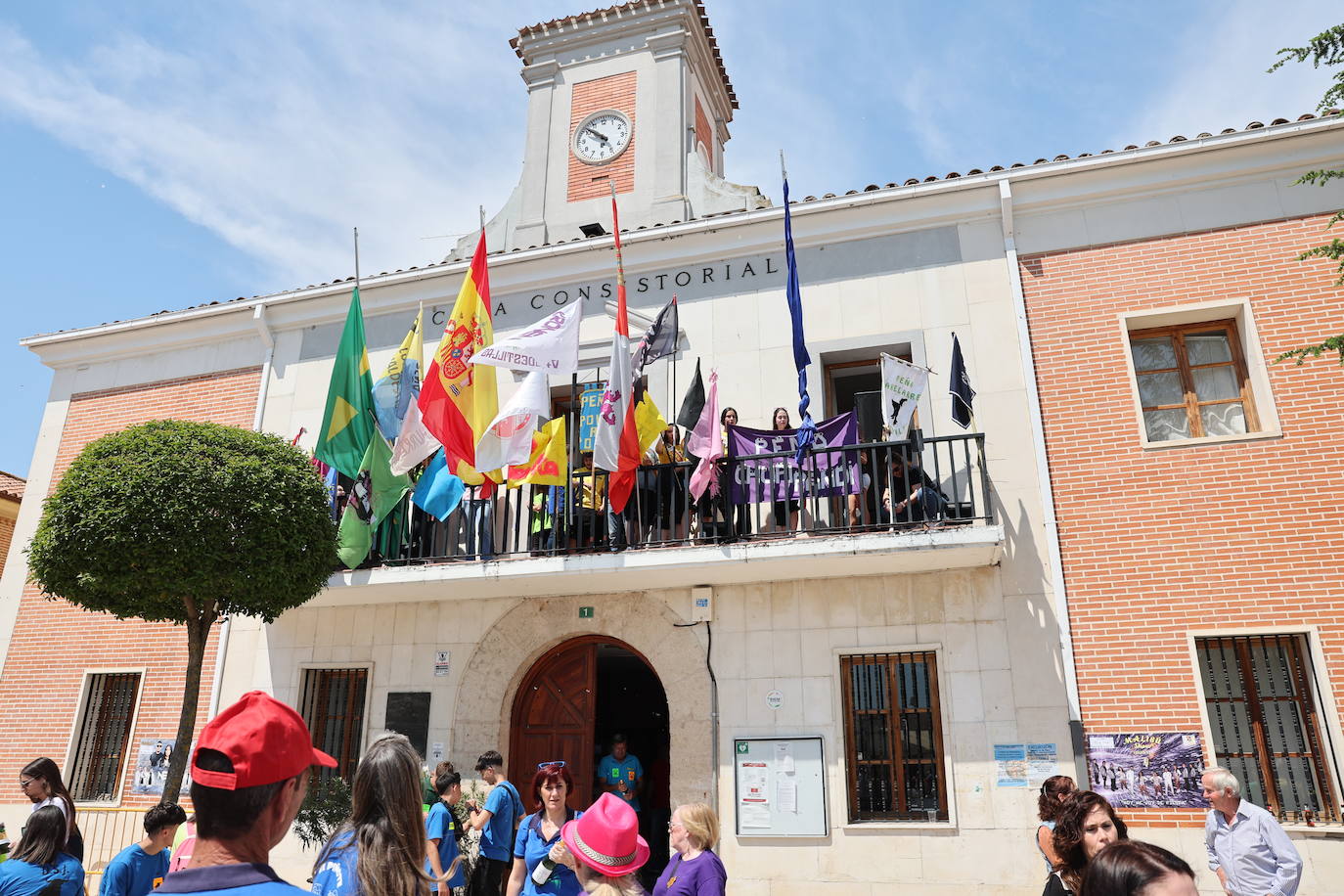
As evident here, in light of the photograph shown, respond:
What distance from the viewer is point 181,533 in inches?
299

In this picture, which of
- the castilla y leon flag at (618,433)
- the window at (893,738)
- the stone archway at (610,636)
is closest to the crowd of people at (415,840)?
the stone archway at (610,636)

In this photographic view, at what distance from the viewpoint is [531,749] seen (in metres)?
10.3

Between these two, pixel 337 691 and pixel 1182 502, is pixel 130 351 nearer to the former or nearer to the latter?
pixel 337 691

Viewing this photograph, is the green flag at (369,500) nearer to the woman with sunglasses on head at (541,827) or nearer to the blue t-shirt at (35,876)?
the woman with sunglasses on head at (541,827)

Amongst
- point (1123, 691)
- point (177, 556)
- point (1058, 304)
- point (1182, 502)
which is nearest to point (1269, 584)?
point (1182, 502)

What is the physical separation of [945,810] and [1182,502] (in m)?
3.54

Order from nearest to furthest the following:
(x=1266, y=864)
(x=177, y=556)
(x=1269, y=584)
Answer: (x=1266, y=864) → (x=177, y=556) → (x=1269, y=584)

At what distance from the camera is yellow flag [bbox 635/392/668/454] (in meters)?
9.46

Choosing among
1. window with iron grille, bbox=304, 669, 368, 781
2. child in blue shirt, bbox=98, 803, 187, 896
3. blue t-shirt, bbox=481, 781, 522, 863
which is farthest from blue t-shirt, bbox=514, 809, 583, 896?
window with iron grille, bbox=304, 669, 368, 781

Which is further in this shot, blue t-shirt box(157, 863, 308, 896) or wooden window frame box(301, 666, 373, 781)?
wooden window frame box(301, 666, 373, 781)

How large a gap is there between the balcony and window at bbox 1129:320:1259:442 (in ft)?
6.05

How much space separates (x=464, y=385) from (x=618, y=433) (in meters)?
1.64

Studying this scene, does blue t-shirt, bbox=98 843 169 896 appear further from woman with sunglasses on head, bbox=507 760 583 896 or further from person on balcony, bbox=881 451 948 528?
person on balcony, bbox=881 451 948 528

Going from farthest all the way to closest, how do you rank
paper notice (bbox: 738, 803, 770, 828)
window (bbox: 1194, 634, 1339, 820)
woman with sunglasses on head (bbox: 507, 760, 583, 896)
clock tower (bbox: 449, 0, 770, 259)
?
clock tower (bbox: 449, 0, 770, 259), paper notice (bbox: 738, 803, 770, 828), window (bbox: 1194, 634, 1339, 820), woman with sunglasses on head (bbox: 507, 760, 583, 896)
